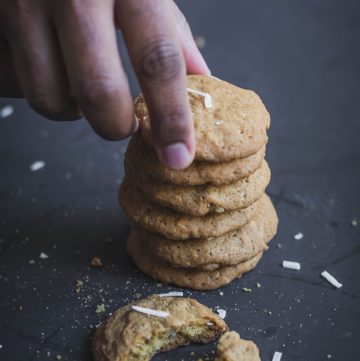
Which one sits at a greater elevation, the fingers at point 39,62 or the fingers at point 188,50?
the fingers at point 39,62

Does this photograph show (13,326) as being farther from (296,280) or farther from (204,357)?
(296,280)

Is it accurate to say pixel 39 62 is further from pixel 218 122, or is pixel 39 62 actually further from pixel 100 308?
pixel 100 308

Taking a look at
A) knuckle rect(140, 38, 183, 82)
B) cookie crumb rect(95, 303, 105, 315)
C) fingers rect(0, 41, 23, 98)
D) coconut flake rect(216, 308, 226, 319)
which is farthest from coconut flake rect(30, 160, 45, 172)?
knuckle rect(140, 38, 183, 82)

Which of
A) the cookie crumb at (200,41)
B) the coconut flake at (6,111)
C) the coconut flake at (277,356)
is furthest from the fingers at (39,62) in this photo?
the cookie crumb at (200,41)

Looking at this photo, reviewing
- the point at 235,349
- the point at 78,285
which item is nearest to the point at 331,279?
the point at 235,349

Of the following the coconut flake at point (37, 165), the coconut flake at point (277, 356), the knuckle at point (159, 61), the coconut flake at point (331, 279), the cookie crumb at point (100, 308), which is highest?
the knuckle at point (159, 61)

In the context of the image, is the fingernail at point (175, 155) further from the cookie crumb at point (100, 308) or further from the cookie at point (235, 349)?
the cookie crumb at point (100, 308)

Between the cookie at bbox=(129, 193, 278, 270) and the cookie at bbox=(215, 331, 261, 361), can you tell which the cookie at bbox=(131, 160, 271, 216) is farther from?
the cookie at bbox=(215, 331, 261, 361)
